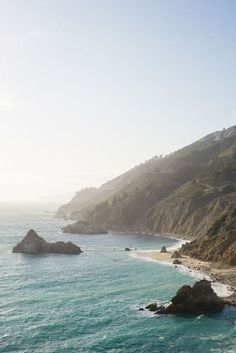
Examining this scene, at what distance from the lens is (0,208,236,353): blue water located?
61.2m

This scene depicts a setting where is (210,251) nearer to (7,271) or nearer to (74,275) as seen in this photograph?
(74,275)

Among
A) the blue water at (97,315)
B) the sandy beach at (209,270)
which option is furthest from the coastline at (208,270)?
the blue water at (97,315)

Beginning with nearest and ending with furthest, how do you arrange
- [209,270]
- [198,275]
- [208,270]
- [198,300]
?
[198,300] < [198,275] < [209,270] < [208,270]

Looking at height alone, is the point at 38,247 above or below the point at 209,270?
above

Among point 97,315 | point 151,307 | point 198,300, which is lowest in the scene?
point 97,315

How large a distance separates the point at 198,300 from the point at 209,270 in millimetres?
37095

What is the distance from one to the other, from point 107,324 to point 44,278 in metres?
38.4

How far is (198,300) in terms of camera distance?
76.6m

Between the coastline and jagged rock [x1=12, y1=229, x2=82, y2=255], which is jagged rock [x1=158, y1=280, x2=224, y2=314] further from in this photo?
jagged rock [x1=12, y1=229, x2=82, y2=255]

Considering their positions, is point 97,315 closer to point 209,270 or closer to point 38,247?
point 209,270

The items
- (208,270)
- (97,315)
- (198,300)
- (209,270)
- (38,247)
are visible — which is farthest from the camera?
(38,247)

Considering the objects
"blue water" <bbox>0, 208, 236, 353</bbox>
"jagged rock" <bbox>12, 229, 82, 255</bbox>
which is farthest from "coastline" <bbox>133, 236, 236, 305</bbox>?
"jagged rock" <bbox>12, 229, 82, 255</bbox>

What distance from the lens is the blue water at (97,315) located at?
6116 cm

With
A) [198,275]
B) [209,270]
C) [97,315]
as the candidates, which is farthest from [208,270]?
[97,315]
